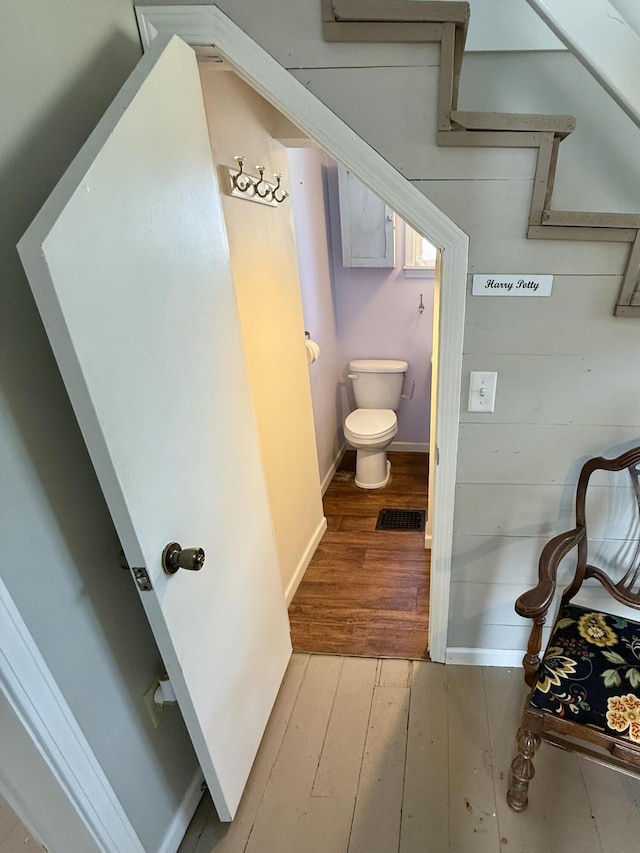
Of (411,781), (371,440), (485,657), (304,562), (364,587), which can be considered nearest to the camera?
(411,781)

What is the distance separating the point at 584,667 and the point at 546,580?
0.24 meters

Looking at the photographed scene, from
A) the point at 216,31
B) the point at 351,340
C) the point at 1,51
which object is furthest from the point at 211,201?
the point at 351,340

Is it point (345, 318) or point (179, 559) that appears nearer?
point (179, 559)

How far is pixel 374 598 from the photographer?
82.5 inches

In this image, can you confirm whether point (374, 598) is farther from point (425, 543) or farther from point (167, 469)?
point (167, 469)

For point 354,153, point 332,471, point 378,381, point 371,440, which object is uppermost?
point 354,153

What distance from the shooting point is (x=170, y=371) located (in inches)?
38.7

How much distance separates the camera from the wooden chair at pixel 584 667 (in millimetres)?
1102

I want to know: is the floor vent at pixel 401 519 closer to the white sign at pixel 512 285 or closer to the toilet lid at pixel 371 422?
the toilet lid at pixel 371 422

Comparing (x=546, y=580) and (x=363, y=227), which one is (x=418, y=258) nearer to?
(x=363, y=227)

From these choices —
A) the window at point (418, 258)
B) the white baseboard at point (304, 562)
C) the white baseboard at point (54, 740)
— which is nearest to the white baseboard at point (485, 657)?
the white baseboard at point (304, 562)

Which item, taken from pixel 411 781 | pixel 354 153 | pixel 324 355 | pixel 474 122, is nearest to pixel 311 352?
pixel 324 355

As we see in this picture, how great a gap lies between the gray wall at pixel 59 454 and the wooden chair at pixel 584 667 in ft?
3.18

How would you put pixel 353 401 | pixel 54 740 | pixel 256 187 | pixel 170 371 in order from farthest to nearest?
pixel 353 401 → pixel 256 187 → pixel 170 371 → pixel 54 740
